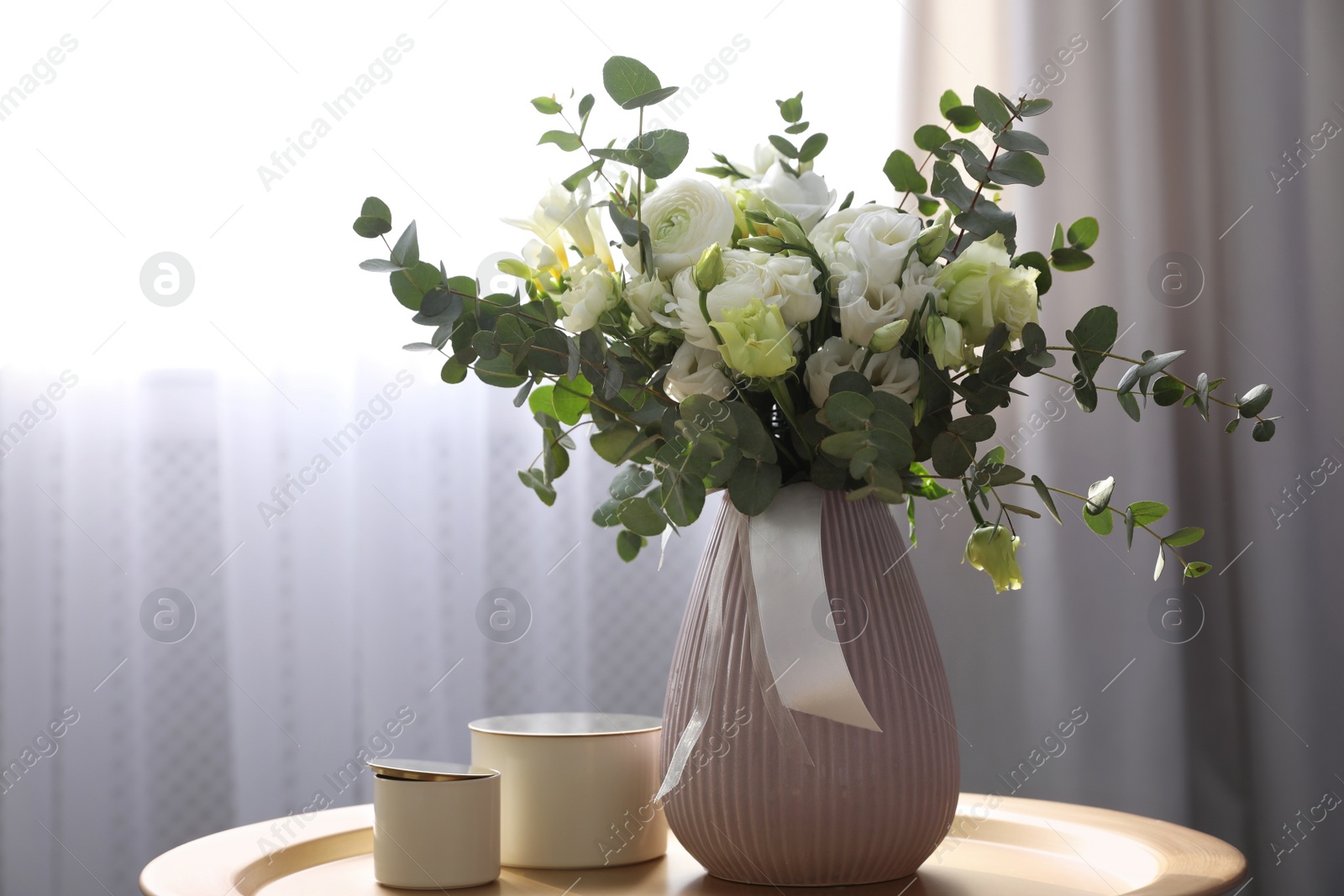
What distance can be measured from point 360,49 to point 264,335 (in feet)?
1.17

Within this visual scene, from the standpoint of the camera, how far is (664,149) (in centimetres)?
59

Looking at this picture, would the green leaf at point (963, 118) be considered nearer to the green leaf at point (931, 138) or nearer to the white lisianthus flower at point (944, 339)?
the green leaf at point (931, 138)

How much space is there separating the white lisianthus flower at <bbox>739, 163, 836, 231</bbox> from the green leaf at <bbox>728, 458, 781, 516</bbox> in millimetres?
153

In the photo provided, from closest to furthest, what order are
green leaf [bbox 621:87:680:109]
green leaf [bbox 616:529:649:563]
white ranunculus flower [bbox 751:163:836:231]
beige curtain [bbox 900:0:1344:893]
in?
green leaf [bbox 621:87:680:109] → white ranunculus flower [bbox 751:163:836:231] → green leaf [bbox 616:529:649:563] → beige curtain [bbox 900:0:1344:893]

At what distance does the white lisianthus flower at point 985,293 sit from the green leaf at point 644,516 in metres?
0.20

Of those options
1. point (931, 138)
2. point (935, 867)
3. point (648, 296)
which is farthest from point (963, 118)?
point (935, 867)

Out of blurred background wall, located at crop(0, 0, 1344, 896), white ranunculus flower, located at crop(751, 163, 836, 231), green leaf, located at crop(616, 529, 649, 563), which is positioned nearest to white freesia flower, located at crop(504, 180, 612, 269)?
white ranunculus flower, located at crop(751, 163, 836, 231)

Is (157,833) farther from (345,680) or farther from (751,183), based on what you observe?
(751,183)

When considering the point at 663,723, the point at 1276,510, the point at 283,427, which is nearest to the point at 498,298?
the point at 663,723

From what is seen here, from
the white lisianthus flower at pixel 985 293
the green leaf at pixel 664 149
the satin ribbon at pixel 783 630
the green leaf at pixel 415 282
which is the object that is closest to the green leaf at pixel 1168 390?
the white lisianthus flower at pixel 985 293

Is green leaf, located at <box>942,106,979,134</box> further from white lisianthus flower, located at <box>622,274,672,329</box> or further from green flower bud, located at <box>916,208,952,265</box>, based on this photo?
white lisianthus flower, located at <box>622,274,672,329</box>

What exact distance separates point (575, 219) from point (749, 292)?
0.44ft

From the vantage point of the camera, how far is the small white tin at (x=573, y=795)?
2.26 feet

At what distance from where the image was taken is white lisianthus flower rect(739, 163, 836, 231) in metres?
0.66
